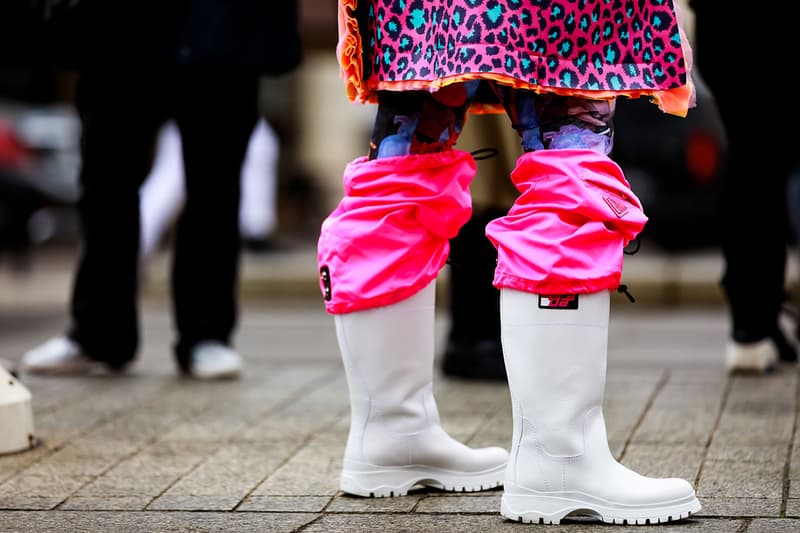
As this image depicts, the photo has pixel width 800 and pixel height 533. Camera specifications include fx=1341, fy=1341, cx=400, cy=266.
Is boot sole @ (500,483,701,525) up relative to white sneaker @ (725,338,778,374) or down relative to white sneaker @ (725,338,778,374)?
up

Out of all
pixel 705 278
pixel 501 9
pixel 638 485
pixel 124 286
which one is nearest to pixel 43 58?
pixel 124 286

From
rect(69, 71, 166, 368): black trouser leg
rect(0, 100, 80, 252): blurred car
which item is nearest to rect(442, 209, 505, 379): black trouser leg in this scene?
rect(69, 71, 166, 368): black trouser leg

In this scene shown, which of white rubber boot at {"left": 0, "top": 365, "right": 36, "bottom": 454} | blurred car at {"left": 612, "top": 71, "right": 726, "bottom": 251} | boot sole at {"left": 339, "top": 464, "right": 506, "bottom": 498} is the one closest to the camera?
boot sole at {"left": 339, "top": 464, "right": 506, "bottom": 498}

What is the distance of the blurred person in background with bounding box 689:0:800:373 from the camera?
411 centimetres

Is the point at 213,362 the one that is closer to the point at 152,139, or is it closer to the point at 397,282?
the point at 152,139

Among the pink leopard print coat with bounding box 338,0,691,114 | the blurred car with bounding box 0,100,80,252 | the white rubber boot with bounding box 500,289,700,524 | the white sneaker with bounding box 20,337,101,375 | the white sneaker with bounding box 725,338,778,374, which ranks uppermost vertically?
the pink leopard print coat with bounding box 338,0,691,114

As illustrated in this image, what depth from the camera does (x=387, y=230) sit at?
261cm

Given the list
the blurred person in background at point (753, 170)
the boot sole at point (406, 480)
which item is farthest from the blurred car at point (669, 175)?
the boot sole at point (406, 480)

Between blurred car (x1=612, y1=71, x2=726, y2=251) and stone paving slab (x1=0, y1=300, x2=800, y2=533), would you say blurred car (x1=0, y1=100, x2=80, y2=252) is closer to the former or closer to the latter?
blurred car (x1=612, y1=71, x2=726, y2=251)

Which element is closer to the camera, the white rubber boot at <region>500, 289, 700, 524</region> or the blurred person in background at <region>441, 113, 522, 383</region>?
the white rubber boot at <region>500, 289, 700, 524</region>

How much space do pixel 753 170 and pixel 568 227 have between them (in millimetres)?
2062

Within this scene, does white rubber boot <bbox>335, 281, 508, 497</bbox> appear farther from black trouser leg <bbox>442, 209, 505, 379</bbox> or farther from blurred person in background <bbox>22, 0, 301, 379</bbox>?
blurred person in background <bbox>22, 0, 301, 379</bbox>

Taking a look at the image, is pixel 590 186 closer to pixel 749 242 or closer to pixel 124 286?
pixel 749 242

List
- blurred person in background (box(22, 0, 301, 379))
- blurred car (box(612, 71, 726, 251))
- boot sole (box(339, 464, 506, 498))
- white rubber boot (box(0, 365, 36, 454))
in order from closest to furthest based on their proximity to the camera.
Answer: boot sole (box(339, 464, 506, 498))
white rubber boot (box(0, 365, 36, 454))
blurred person in background (box(22, 0, 301, 379))
blurred car (box(612, 71, 726, 251))
